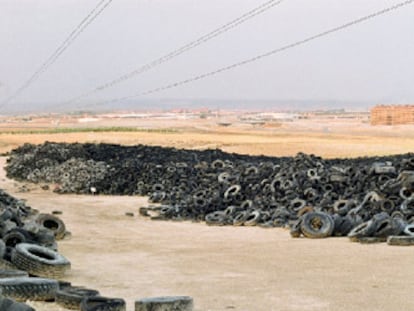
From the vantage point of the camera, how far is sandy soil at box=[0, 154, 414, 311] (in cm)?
1164

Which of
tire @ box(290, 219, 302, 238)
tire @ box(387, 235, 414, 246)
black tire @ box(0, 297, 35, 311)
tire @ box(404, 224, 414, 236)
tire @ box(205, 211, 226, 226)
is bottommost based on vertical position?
tire @ box(205, 211, 226, 226)

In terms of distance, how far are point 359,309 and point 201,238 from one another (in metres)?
10.3

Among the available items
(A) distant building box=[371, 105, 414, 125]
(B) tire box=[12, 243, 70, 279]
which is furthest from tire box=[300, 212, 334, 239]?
(A) distant building box=[371, 105, 414, 125]

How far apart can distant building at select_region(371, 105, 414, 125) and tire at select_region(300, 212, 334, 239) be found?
13503cm

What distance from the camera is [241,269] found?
14.6 m

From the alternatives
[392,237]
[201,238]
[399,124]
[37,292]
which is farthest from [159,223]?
[399,124]

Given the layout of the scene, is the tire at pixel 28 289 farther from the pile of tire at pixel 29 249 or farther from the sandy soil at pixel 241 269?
the pile of tire at pixel 29 249

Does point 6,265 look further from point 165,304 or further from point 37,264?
point 165,304

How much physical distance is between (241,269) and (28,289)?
4665 mm

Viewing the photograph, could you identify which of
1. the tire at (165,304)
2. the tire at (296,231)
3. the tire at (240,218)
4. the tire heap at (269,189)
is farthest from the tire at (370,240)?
the tire at (165,304)

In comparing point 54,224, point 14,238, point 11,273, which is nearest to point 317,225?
point 54,224

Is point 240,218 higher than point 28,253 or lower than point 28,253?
lower

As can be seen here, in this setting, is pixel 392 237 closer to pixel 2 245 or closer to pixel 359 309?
pixel 359 309

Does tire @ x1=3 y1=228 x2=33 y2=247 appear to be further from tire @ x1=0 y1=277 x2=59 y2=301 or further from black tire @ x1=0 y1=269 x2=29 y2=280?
tire @ x1=0 y1=277 x2=59 y2=301
